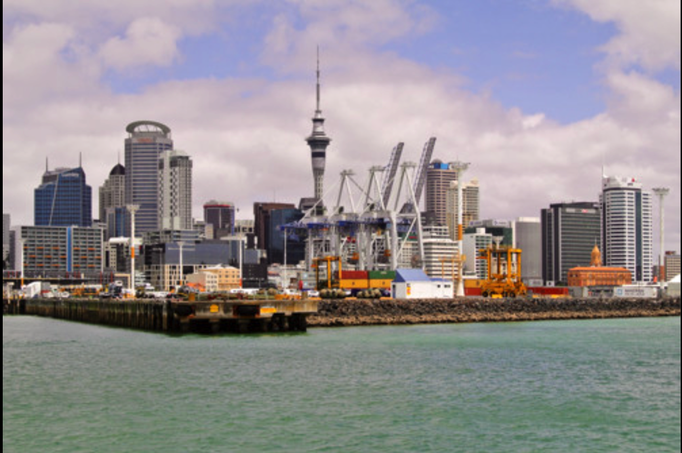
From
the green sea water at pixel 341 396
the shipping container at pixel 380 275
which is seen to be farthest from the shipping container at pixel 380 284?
the green sea water at pixel 341 396

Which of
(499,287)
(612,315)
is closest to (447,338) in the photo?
(612,315)

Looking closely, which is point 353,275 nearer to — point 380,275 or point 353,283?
point 353,283

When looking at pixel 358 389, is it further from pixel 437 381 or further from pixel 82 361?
pixel 82 361

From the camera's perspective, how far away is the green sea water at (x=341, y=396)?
26734mm

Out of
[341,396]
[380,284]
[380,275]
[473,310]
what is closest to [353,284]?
[380,284]

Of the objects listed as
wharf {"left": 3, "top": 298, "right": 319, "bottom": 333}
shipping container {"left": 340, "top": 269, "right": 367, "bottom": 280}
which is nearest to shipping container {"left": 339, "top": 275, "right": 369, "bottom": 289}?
shipping container {"left": 340, "top": 269, "right": 367, "bottom": 280}

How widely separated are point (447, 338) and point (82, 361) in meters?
26.8

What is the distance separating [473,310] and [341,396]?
5952 cm

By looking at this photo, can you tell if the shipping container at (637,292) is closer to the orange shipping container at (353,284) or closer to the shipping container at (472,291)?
the shipping container at (472,291)

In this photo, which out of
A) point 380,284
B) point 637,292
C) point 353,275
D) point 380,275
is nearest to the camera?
point 380,284

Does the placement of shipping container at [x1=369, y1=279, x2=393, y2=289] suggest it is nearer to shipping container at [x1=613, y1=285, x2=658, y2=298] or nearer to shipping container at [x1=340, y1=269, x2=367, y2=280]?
shipping container at [x1=340, y1=269, x2=367, y2=280]

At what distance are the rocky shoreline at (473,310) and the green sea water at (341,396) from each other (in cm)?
1885

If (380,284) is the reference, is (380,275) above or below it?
above

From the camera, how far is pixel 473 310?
305 feet
